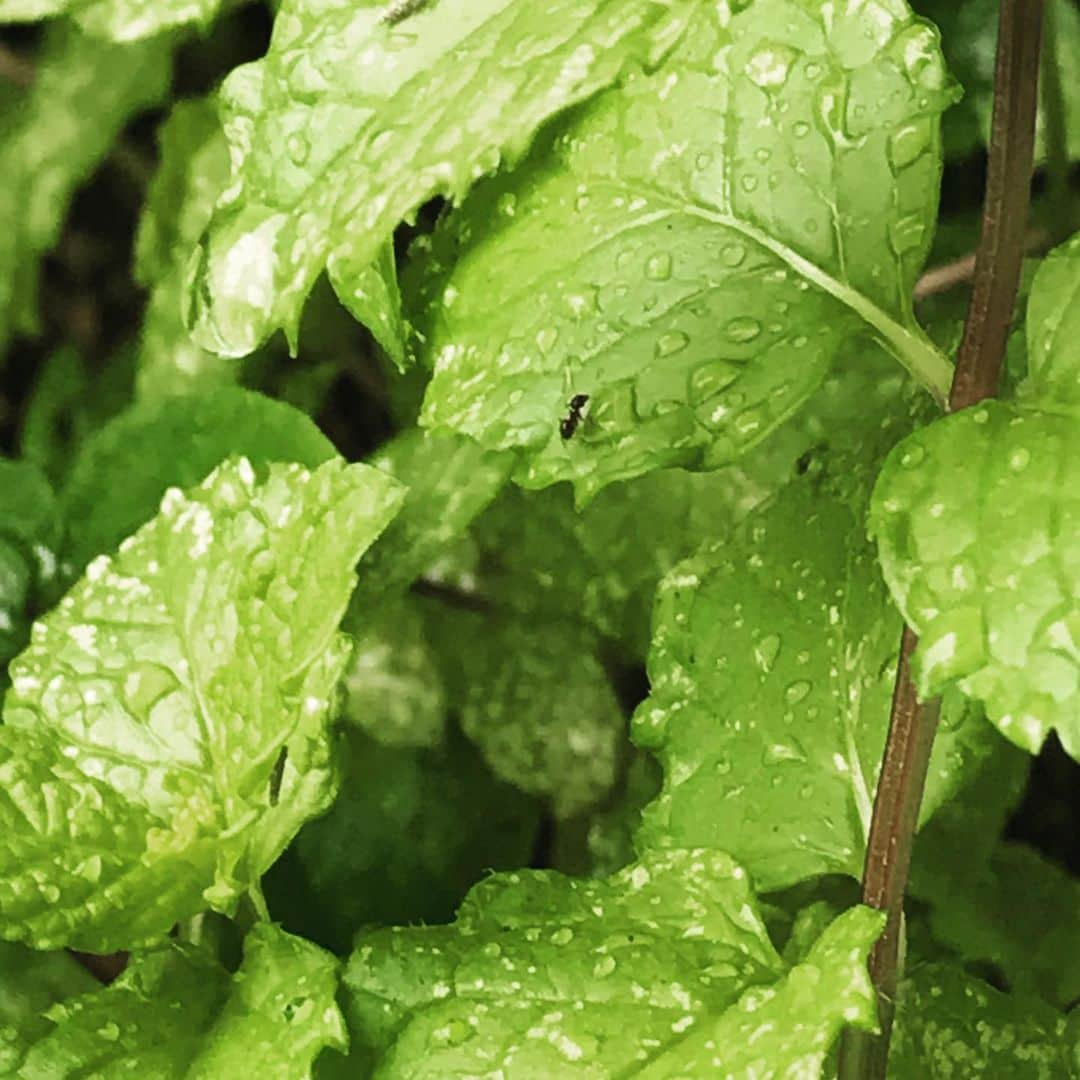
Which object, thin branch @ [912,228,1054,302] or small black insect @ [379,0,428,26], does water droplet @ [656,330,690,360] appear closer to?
small black insect @ [379,0,428,26]

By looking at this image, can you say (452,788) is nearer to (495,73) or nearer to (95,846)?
(95,846)

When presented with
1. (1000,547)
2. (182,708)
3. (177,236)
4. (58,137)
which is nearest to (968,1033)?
(1000,547)

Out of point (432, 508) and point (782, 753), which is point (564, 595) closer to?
point (432, 508)

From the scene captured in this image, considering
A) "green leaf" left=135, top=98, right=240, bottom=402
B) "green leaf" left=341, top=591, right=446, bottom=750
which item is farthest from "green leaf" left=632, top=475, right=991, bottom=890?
"green leaf" left=135, top=98, right=240, bottom=402

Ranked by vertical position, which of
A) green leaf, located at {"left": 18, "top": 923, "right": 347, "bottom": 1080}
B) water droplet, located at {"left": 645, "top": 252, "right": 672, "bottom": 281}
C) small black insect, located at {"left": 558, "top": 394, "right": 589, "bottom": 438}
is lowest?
green leaf, located at {"left": 18, "top": 923, "right": 347, "bottom": 1080}

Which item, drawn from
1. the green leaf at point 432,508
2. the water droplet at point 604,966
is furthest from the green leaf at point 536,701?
the water droplet at point 604,966

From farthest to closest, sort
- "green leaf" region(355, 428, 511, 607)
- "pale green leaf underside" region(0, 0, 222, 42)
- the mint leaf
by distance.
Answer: the mint leaf, "green leaf" region(355, 428, 511, 607), "pale green leaf underside" region(0, 0, 222, 42)

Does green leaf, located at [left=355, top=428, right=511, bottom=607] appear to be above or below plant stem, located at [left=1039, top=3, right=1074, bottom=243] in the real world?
above

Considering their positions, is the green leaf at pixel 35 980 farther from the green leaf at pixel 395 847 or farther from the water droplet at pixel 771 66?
the water droplet at pixel 771 66
